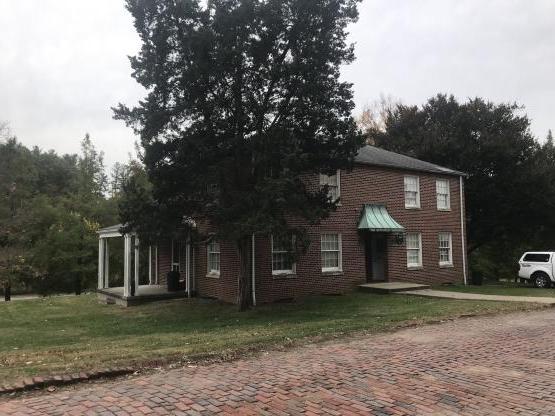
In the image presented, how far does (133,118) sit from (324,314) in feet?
26.8

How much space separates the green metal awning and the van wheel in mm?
8003

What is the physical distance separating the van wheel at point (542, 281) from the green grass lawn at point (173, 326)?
989 cm

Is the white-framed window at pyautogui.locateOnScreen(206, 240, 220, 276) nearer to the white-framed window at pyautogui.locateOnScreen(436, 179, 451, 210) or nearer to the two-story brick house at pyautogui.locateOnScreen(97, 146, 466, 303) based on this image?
the two-story brick house at pyautogui.locateOnScreen(97, 146, 466, 303)

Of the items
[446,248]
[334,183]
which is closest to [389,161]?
[334,183]

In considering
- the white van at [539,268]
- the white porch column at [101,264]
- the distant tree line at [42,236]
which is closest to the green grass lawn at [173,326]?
the white porch column at [101,264]

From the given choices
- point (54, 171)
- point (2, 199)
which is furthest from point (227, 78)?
point (54, 171)

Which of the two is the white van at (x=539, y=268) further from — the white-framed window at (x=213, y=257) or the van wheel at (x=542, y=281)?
the white-framed window at (x=213, y=257)

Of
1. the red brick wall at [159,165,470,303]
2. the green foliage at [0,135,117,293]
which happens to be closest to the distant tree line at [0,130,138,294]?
the green foliage at [0,135,117,293]

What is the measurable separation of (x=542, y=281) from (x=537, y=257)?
1.19 meters

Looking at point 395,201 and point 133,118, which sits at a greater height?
point 133,118

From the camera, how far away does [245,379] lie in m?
6.75

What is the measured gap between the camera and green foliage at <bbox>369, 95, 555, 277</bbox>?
30.7 m

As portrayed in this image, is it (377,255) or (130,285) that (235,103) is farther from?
(377,255)

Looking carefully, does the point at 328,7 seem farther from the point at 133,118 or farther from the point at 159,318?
the point at 159,318
